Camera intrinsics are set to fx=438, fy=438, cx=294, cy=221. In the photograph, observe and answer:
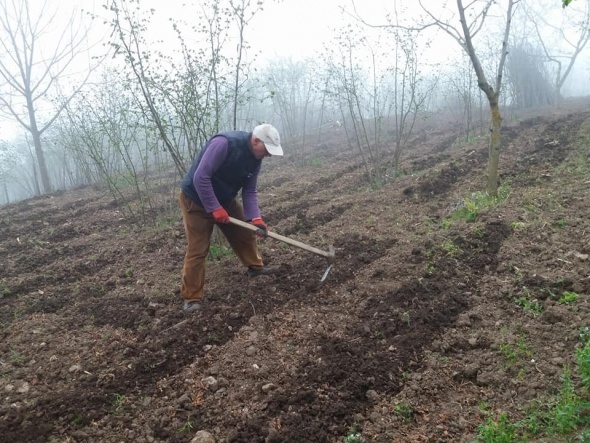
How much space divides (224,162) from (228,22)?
2198mm

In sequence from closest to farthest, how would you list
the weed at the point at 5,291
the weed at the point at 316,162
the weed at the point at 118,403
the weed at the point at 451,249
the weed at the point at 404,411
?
the weed at the point at 404,411
the weed at the point at 118,403
the weed at the point at 451,249
the weed at the point at 5,291
the weed at the point at 316,162

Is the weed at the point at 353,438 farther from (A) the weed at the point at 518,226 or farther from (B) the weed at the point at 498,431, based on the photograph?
(A) the weed at the point at 518,226

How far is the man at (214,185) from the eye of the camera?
3.78m

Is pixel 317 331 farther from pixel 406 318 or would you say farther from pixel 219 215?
pixel 219 215

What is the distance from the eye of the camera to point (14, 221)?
364 inches

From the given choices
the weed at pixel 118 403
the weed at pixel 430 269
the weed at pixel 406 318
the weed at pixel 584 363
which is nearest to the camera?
the weed at pixel 584 363

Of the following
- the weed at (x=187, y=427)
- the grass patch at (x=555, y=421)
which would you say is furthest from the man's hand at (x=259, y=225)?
Answer: the grass patch at (x=555, y=421)

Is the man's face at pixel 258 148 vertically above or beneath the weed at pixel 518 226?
above

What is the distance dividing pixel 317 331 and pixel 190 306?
124 centimetres

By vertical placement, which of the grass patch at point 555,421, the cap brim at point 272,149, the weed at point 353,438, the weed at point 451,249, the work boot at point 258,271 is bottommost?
the weed at point 353,438

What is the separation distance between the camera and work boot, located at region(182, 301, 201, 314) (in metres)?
3.86

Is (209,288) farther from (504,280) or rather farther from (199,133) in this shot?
(504,280)

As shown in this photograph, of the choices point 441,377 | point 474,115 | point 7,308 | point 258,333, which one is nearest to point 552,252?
point 441,377

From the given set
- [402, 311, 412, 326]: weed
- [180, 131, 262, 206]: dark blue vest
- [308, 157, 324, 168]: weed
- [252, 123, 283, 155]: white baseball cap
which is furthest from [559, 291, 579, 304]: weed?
[308, 157, 324, 168]: weed
